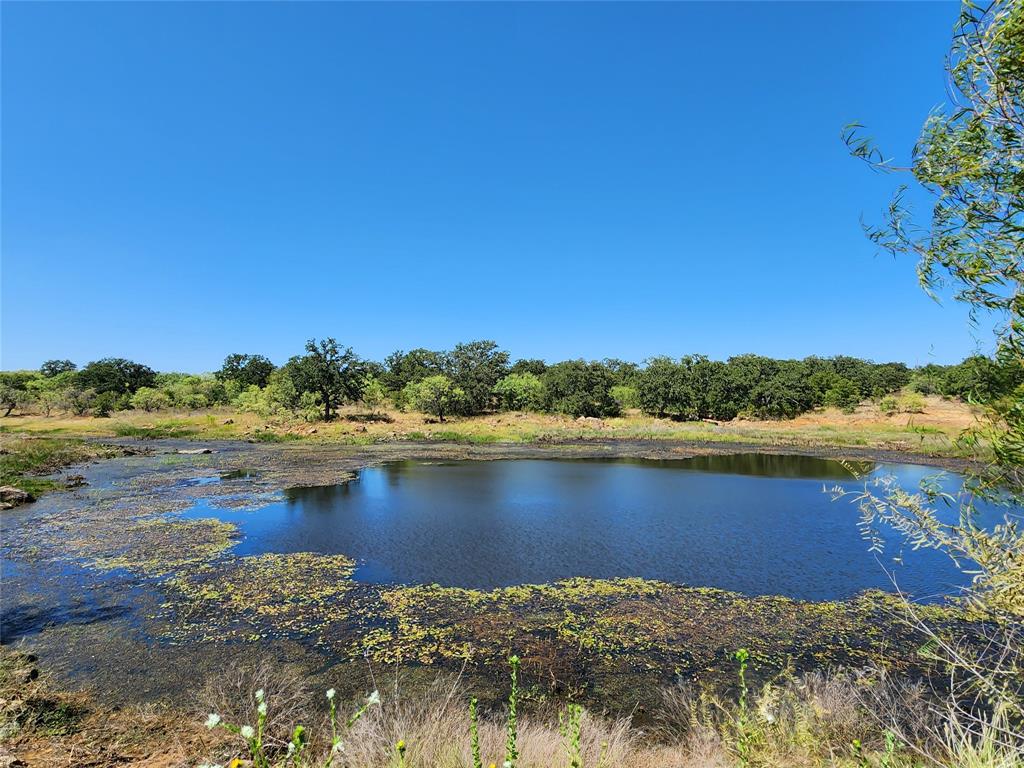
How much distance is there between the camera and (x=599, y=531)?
701 inches

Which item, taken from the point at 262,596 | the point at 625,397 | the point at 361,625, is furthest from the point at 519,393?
the point at 361,625

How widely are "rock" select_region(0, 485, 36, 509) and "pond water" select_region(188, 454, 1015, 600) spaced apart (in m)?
7.05

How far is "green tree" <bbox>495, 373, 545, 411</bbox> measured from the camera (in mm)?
71500

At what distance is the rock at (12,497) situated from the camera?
20.1m

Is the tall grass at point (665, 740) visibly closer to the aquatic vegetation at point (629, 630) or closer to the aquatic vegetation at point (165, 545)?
the aquatic vegetation at point (629, 630)

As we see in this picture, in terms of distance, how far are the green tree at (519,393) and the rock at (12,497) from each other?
179ft

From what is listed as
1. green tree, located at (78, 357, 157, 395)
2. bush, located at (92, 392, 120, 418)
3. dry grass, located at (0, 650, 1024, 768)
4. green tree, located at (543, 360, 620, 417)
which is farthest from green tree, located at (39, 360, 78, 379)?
dry grass, located at (0, 650, 1024, 768)

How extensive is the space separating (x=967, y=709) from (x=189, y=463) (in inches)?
1547

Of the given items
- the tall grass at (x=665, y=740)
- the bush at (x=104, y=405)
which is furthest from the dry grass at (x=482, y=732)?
the bush at (x=104, y=405)

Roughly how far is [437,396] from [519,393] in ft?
43.8

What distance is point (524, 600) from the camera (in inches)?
454

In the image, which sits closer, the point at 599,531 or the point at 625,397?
the point at 599,531

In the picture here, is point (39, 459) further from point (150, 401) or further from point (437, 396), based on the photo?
point (150, 401)

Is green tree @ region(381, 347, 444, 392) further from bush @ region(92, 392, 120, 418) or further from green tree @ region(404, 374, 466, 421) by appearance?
bush @ region(92, 392, 120, 418)
